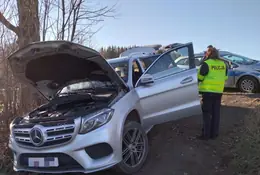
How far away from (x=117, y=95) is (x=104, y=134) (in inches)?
34.8

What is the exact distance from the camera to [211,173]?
454 cm

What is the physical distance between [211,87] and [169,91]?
1037mm

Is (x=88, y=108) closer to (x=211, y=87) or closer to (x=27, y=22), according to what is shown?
(x=211, y=87)

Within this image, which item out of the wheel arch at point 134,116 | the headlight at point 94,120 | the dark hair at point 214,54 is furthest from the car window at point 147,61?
the headlight at point 94,120

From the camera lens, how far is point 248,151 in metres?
4.88

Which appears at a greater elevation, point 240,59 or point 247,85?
point 240,59

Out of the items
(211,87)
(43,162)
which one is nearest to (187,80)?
(211,87)

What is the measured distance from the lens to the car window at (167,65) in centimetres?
544

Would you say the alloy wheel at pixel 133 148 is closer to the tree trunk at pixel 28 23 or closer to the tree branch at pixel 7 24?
the tree trunk at pixel 28 23

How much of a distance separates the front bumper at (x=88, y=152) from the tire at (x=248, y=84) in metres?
8.50

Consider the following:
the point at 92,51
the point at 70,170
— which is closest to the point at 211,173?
the point at 70,170

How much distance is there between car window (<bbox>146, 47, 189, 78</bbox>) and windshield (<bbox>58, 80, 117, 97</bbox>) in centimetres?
81

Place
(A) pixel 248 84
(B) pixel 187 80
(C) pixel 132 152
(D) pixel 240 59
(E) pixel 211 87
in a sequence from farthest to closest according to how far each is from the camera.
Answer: (D) pixel 240 59 → (A) pixel 248 84 → (E) pixel 211 87 → (B) pixel 187 80 → (C) pixel 132 152

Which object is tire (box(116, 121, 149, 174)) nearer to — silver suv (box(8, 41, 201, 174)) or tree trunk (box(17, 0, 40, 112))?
silver suv (box(8, 41, 201, 174))
